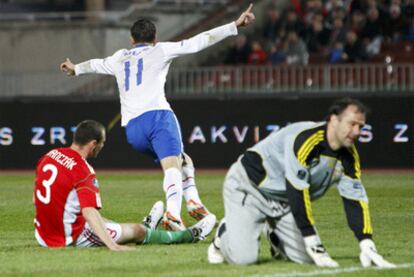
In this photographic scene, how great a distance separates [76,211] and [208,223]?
166cm

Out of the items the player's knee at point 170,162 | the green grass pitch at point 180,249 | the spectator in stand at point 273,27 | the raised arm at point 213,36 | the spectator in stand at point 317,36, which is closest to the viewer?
the green grass pitch at point 180,249

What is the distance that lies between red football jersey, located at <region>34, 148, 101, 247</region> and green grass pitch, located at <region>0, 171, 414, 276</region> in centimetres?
27

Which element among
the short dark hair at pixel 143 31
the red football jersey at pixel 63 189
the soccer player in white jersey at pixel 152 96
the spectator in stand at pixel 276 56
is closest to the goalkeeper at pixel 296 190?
the red football jersey at pixel 63 189

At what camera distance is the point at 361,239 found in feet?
31.2

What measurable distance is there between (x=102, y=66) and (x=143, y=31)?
70cm

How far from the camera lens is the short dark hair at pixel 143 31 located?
1265cm

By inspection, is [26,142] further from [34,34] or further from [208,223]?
[208,223]

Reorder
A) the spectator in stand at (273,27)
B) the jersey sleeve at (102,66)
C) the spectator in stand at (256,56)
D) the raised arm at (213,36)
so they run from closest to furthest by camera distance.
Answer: the raised arm at (213,36), the jersey sleeve at (102,66), the spectator in stand at (256,56), the spectator in stand at (273,27)

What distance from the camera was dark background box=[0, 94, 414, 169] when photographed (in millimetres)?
25047

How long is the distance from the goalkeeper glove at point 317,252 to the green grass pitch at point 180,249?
0.08 metres

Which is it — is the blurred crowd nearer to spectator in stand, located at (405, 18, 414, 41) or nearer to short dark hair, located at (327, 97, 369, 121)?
spectator in stand, located at (405, 18, 414, 41)

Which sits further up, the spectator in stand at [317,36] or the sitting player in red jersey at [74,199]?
the spectator in stand at [317,36]

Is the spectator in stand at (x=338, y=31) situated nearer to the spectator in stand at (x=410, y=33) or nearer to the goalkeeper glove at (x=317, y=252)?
the spectator in stand at (x=410, y=33)

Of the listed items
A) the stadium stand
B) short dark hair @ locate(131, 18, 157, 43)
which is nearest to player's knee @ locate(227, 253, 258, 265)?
short dark hair @ locate(131, 18, 157, 43)
